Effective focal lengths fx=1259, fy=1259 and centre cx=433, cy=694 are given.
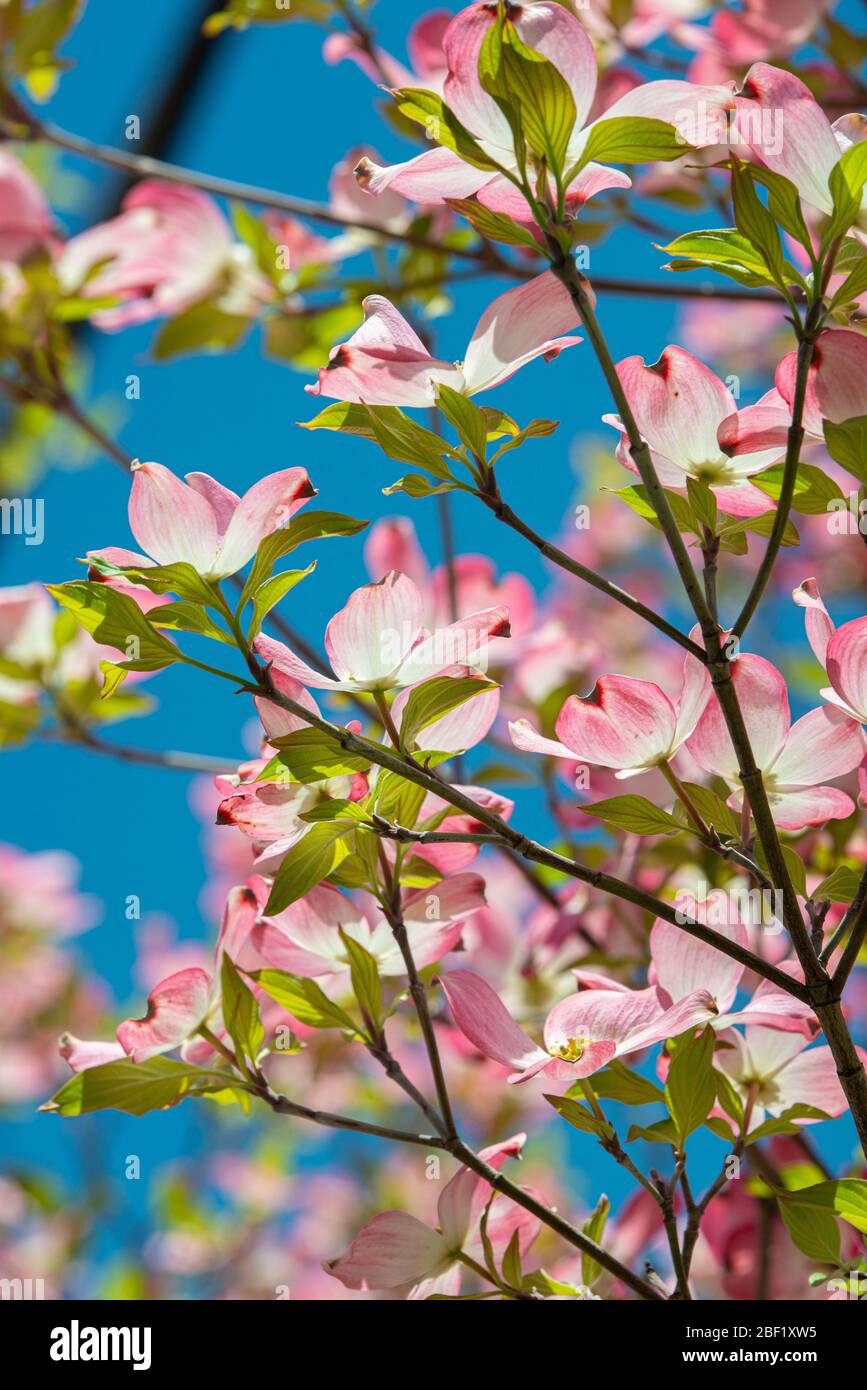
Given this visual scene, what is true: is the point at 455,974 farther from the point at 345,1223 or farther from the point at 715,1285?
the point at 345,1223

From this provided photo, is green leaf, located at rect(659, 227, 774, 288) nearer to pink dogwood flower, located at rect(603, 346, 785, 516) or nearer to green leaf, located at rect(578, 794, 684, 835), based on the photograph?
pink dogwood flower, located at rect(603, 346, 785, 516)

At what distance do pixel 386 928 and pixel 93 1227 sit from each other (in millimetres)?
1538

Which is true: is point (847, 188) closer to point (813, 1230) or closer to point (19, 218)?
point (813, 1230)

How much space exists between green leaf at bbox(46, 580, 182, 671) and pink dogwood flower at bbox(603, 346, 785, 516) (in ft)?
0.56

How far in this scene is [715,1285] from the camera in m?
0.76

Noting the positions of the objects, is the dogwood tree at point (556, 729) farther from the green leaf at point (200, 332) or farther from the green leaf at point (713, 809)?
the green leaf at point (200, 332)

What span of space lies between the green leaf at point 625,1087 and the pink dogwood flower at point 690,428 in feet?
0.70

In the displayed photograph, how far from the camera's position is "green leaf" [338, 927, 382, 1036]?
0.50 meters

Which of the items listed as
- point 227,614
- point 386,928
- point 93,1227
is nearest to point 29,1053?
point 93,1227

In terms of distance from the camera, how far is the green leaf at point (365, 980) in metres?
0.50

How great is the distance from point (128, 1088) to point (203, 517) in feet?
0.70

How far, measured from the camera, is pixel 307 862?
420 millimetres

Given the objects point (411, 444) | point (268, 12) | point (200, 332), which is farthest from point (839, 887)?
point (268, 12)

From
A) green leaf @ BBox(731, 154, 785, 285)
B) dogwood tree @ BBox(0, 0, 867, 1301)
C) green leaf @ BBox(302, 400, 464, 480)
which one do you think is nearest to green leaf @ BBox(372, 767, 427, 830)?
dogwood tree @ BBox(0, 0, 867, 1301)
